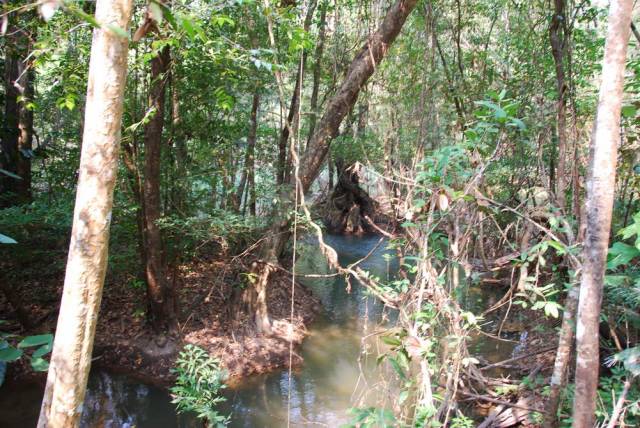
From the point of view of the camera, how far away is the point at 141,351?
21.0 feet

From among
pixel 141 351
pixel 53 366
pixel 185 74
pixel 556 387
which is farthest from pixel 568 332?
pixel 141 351

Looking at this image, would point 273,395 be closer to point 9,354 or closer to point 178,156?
point 178,156

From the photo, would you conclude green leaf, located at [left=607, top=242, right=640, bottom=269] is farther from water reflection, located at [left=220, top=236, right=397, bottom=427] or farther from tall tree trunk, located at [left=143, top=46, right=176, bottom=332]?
tall tree trunk, located at [left=143, top=46, right=176, bottom=332]

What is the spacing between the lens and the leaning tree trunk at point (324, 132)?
536 centimetres

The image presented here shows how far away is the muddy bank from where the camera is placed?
6281mm

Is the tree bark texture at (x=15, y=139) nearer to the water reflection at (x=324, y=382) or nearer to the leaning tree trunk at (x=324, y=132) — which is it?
the leaning tree trunk at (x=324, y=132)

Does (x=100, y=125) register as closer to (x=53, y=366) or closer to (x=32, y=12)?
(x=53, y=366)

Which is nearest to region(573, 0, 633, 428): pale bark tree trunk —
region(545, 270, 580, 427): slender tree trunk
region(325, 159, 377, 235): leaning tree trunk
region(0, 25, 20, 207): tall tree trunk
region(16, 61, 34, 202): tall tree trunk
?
region(545, 270, 580, 427): slender tree trunk

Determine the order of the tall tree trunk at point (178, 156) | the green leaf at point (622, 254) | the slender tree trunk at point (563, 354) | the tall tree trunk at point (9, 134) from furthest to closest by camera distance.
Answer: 1. the tall tree trunk at point (9, 134)
2. the tall tree trunk at point (178, 156)
3. the slender tree trunk at point (563, 354)
4. the green leaf at point (622, 254)

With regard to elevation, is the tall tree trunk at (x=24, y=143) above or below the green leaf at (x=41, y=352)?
above

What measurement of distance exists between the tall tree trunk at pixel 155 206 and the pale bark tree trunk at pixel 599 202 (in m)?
4.30

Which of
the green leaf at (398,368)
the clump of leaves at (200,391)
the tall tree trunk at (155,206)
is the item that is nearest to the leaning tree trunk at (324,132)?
the tall tree trunk at (155,206)

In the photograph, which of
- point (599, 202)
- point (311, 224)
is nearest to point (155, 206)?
point (311, 224)

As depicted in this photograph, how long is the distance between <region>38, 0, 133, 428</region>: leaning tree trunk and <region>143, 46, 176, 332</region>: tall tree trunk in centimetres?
334
